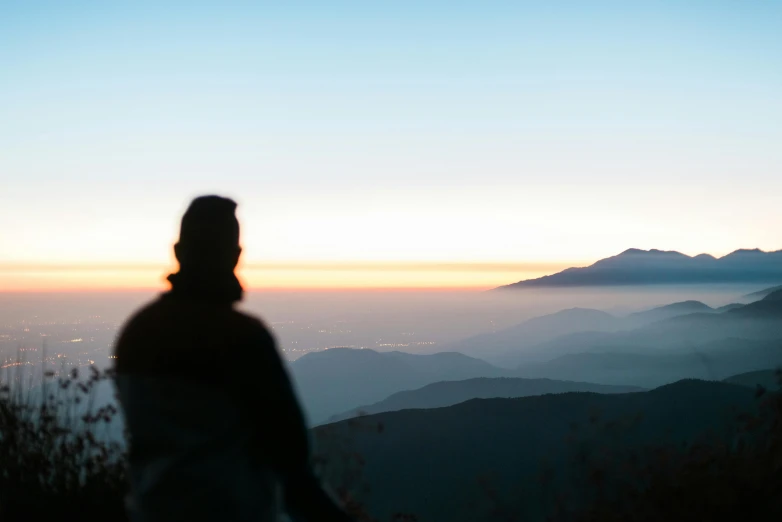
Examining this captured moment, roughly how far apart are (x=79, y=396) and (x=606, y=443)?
371 centimetres

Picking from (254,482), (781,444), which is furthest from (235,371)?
(781,444)

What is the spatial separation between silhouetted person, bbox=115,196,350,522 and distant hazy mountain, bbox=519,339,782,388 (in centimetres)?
2449

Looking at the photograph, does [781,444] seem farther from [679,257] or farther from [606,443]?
[679,257]

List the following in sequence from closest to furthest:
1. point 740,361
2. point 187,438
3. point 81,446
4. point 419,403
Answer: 1. point 187,438
2. point 81,446
3. point 740,361
4. point 419,403

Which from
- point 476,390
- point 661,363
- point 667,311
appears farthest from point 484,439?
point 667,311

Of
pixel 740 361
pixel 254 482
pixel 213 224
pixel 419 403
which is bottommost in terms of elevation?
pixel 419 403

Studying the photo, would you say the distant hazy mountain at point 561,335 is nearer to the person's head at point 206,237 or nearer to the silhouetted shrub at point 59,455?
the silhouetted shrub at point 59,455

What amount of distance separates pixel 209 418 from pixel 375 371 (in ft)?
218

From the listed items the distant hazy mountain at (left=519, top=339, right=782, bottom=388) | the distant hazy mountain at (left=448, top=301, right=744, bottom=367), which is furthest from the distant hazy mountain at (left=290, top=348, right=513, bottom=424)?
the distant hazy mountain at (left=519, top=339, right=782, bottom=388)

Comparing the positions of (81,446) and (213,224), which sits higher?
(213,224)

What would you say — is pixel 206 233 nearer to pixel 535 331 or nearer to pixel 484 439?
pixel 484 439

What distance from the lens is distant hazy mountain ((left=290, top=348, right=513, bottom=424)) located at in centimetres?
5694

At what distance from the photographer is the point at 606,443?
15.1 ft

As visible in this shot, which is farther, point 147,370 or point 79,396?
point 79,396
